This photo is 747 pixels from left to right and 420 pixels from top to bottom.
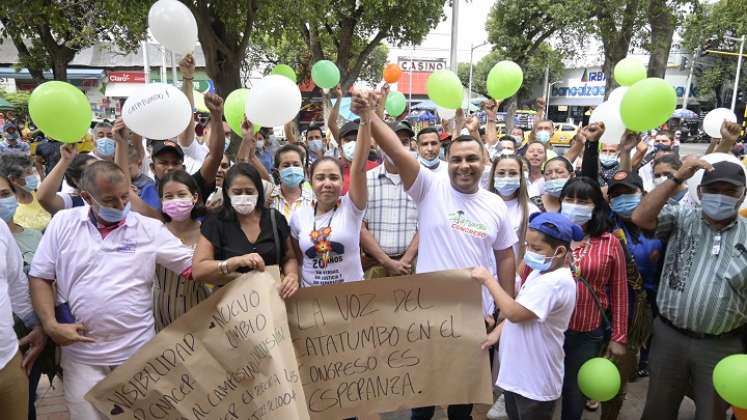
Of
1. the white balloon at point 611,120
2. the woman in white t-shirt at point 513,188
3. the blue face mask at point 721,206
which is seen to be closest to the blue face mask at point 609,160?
the white balloon at point 611,120

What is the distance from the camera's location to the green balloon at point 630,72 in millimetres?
6086

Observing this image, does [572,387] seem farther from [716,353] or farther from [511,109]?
[511,109]

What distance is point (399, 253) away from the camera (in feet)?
12.2

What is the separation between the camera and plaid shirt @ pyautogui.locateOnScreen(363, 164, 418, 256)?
3.72 meters

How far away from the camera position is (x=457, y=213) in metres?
2.75

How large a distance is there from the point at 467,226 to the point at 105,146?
3.44m

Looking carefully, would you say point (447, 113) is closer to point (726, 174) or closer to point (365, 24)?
point (726, 174)

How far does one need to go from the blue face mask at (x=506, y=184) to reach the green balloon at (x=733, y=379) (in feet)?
5.48

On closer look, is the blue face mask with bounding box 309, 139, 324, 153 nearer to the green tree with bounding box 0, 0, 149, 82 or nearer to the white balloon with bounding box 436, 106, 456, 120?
the white balloon with bounding box 436, 106, 456, 120

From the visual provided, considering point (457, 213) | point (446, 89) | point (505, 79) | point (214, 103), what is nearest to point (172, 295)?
point (214, 103)

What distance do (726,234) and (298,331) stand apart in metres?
2.30

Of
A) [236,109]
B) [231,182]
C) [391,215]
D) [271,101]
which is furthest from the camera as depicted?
[236,109]

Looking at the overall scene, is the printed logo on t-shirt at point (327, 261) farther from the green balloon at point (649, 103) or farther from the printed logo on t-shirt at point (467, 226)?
the green balloon at point (649, 103)

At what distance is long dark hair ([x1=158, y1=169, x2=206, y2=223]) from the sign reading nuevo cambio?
115cm
